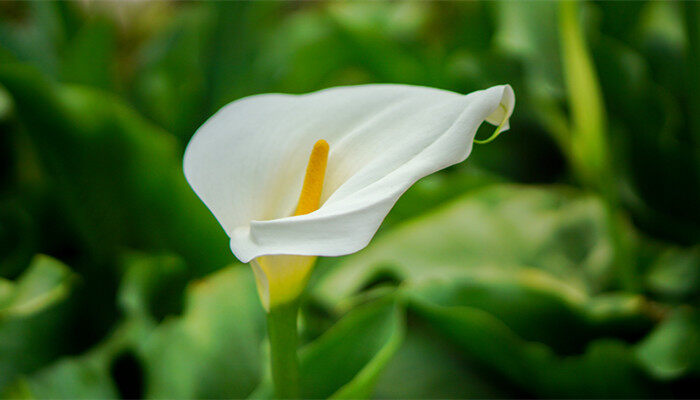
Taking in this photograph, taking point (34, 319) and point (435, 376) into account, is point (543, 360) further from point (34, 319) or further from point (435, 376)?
point (34, 319)

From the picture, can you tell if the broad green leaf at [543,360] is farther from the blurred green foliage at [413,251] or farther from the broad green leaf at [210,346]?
the broad green leaf at [210,346]

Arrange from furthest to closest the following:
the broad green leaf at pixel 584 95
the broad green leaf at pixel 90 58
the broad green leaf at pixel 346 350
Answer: the broad green leaf at pixel 90 58, the broad green leaf at pixel 584 95, the broad green leaf at pixel 346 350

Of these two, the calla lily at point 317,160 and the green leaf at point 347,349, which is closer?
the calla lily at point 317,160

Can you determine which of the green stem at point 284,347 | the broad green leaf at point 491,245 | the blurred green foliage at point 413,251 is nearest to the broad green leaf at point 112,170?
the blurred green foliage at point 413,251

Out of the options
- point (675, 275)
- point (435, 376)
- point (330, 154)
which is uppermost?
point (330, 154)

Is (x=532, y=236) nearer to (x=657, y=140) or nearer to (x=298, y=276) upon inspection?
(x=657, y=140)

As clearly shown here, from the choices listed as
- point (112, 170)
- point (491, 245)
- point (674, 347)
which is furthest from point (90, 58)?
point (674, 347)
